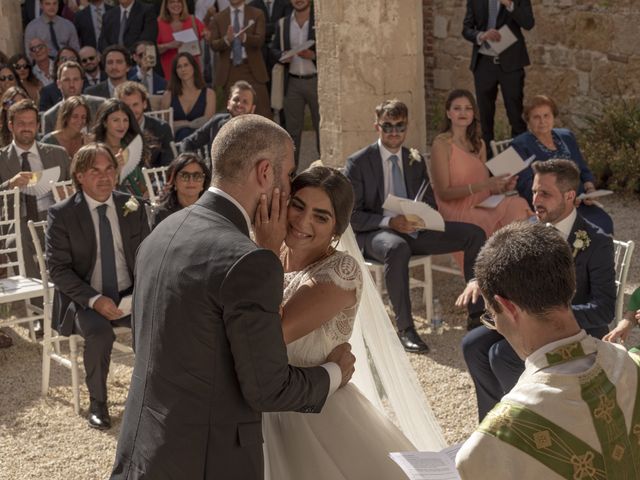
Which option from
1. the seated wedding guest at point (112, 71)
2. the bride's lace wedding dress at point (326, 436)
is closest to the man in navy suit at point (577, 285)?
the bride's lace wedding dress at point (326, 436)

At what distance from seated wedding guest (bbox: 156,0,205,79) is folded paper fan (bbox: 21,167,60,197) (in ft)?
15.2

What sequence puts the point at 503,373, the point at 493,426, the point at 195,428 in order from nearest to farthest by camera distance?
the point at 493,426
the point at 195,428
the point at 503,373

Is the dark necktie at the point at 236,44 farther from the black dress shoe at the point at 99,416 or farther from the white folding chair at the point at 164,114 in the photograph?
the black dress shoe at the point at 99,416

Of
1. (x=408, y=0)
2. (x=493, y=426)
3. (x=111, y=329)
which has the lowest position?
(x=111, y=329)

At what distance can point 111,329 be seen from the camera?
19.1 ft

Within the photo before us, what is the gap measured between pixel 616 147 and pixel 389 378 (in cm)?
635

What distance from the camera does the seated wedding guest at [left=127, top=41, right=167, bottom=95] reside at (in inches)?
419

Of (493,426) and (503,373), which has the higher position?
(493,426)

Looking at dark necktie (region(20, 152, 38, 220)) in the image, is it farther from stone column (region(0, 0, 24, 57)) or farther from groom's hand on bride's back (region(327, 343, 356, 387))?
stone column (region(0, 0, 24, 57))

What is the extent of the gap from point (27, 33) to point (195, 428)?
10.1 metres

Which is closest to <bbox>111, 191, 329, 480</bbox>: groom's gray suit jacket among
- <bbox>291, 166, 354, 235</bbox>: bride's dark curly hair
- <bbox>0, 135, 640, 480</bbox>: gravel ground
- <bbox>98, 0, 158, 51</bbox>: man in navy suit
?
<bbox>291, 166, 354, 235</bbox>: bride's dark curly hair

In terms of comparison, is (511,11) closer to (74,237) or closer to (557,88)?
(557,88)

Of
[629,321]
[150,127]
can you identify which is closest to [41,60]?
[150,127]

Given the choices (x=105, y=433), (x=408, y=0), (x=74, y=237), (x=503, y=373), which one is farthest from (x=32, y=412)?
(x=408, y=0)
